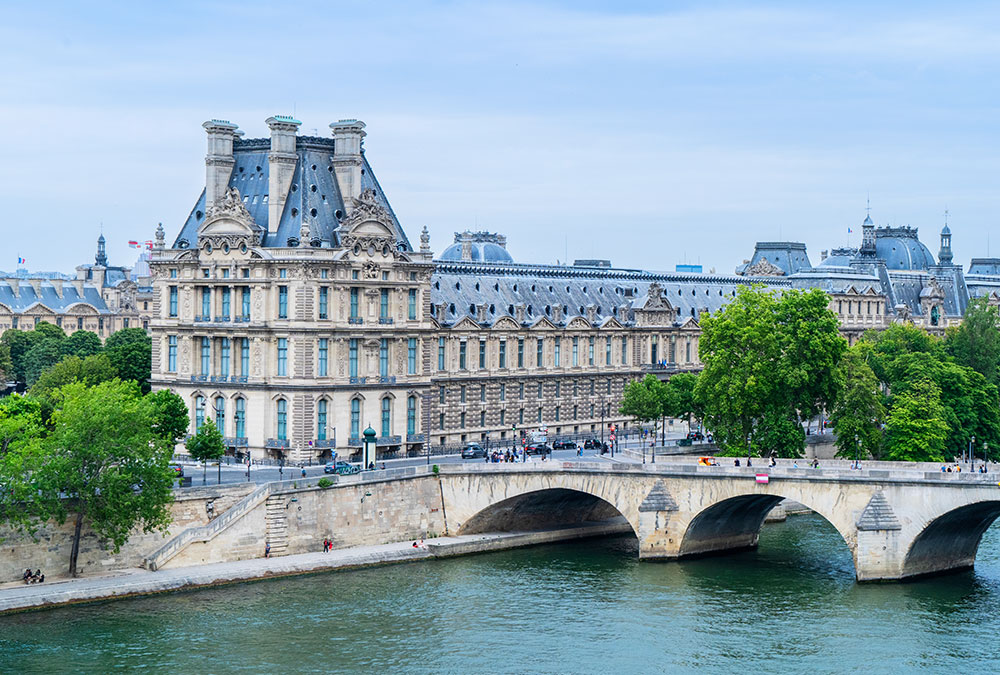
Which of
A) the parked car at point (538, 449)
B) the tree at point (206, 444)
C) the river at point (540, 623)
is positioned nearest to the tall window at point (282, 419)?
the tree at point (206, 444)

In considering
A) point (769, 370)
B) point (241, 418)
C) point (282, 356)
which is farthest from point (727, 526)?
point (241, 418)

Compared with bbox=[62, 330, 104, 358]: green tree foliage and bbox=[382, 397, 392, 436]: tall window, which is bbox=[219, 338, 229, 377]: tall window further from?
bbox=[62, 330, 104, 358]: green tree foliage

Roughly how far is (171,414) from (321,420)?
32.2 ft

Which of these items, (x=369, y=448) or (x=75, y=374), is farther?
(x=75, y=374)

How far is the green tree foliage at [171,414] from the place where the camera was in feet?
349

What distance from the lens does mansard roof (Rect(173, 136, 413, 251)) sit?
113 meters

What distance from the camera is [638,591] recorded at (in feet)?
298

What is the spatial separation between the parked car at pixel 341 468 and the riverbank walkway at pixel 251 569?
5.28 m

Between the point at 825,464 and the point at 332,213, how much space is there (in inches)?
1461

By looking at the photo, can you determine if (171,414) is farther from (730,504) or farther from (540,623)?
(730,504)

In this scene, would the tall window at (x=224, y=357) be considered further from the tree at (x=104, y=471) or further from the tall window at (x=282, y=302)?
the tree at (x=104, y=471)

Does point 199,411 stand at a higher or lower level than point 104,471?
higher

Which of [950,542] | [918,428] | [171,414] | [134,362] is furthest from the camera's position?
[134,362]

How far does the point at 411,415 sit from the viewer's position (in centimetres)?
11669
